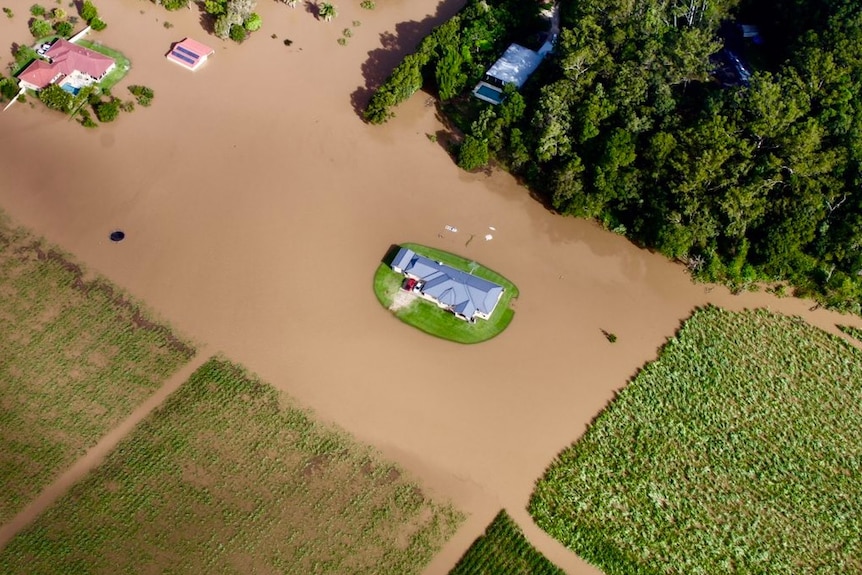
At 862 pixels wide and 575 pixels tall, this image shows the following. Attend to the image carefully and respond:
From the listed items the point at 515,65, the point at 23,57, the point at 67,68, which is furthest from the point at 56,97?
the point at 515,65

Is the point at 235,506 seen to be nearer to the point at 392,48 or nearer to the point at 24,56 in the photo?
the point at 392,48

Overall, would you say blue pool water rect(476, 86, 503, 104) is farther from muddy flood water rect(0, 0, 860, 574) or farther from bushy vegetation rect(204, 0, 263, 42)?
bushy vegetation rect(204, 0, 263, 42)

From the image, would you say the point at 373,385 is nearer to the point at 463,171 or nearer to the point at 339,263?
the point at 339,263

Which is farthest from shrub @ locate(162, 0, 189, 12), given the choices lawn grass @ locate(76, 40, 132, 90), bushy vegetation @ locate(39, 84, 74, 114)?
bushy vegetation @ locate(39, 84, 74, 114)

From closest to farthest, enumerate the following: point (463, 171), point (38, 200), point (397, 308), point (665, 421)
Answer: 1. point (665, 421)
2. point (397, 308)
3. point (38, 200)
4. point (463, 171)

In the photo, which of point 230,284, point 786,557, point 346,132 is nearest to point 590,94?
point 346,132

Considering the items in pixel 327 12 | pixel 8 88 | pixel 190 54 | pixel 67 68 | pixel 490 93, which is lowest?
pixel 8 88
